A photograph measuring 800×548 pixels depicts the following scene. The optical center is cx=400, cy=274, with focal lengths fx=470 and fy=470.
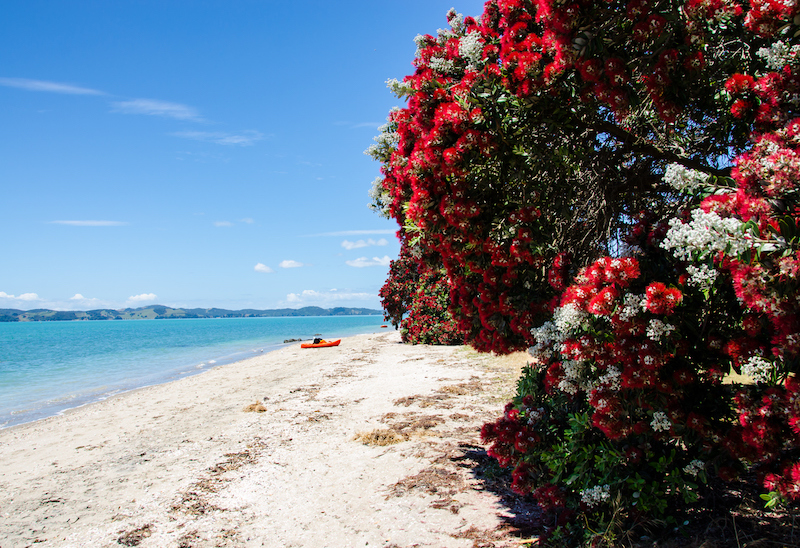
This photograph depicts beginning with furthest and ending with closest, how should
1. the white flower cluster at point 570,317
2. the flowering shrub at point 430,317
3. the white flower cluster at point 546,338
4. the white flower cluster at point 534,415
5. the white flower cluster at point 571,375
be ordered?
the flowering shrub at point 430,317 → the white flower cluster at point 534,415 → the white flower cluster at point 546,338 → the white flower cluster at point 571,375 → the white flower cluster at point 570,317

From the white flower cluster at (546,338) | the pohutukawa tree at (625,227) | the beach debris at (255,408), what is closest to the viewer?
the pohutukawa tree at (625,227)

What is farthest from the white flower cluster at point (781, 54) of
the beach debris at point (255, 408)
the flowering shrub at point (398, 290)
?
the flowering shrub at point (398, 290)

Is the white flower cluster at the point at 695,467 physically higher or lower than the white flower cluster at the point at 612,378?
lower

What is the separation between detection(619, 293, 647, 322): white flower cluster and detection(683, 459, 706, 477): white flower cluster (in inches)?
52.7

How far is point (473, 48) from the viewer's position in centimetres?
449

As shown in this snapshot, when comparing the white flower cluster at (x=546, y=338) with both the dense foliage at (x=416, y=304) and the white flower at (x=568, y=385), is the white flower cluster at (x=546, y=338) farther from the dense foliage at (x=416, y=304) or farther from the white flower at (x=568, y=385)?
the dense foliage at (x=416, y=304)

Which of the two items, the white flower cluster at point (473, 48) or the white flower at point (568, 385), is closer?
the white flower at point (568, 385)

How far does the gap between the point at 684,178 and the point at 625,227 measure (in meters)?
1.84

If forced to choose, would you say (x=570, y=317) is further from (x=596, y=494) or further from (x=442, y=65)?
(x=442, y=65)

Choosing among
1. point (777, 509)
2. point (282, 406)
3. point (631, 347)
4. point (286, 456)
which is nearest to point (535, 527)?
point (777, 509)

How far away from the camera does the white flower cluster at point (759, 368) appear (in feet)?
9.74

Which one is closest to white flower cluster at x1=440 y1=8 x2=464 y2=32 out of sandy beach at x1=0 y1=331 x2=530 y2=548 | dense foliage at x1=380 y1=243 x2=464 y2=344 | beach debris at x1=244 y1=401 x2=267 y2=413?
sandy beach at x1=0 y1=331 x2=530 y2=548

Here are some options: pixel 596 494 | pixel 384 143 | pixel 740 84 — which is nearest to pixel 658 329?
pixel 596 494

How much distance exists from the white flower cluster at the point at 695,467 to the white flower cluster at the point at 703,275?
1.40 m
